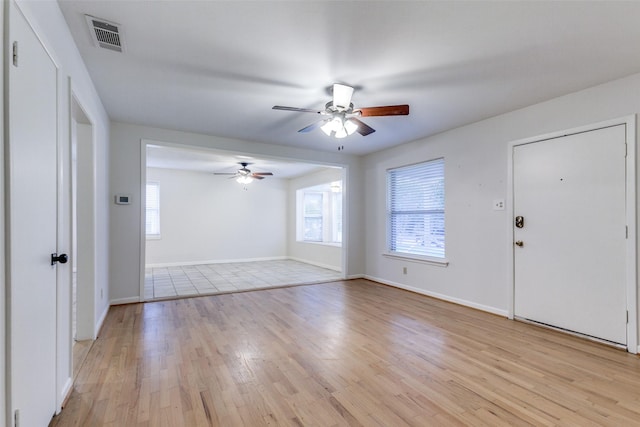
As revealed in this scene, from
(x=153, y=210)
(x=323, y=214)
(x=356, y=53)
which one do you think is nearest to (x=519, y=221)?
(x=356, y=53)

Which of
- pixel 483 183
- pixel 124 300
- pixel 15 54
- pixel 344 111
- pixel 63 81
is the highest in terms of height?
pixel 344 111

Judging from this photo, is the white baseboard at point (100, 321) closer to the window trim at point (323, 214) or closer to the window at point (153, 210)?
the window at point (153, 210)

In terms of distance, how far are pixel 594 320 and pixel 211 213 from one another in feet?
25.6

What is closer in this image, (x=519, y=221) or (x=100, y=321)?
(x=100, y=321)

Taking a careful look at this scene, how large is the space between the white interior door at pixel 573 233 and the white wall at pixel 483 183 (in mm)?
172

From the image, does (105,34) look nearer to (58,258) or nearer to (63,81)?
(63,81)

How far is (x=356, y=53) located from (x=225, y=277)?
5.07 metres

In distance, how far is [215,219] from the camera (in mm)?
8328

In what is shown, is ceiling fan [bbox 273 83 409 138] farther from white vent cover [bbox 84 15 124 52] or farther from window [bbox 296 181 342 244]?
window [bbox 296 181 342 244]

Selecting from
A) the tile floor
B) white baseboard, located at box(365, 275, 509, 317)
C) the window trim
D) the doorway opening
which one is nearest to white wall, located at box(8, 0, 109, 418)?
the doorway opening

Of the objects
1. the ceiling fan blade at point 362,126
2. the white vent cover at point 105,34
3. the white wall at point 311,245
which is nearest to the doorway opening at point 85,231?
the white vent cover at point 105,34

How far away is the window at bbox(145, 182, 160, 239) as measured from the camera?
24.7ft

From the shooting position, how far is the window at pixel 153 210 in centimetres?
754

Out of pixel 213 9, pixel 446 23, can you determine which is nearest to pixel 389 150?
pixel 446 23
